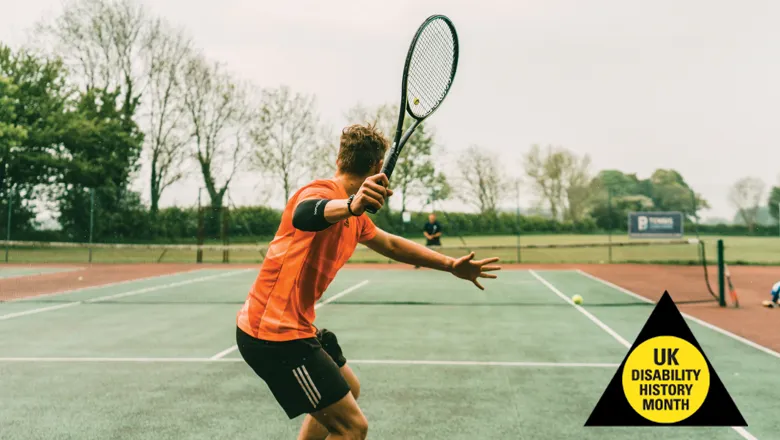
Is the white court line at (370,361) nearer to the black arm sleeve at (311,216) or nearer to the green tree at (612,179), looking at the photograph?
the black arm sleeve at (311,216)

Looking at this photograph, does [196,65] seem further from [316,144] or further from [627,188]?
[627,188]

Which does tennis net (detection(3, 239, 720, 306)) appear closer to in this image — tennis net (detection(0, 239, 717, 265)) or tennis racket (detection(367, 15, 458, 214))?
tennis net (detection(0, 239, 717, 265))

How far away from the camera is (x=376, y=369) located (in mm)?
6250

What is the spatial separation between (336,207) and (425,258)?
1.02 m

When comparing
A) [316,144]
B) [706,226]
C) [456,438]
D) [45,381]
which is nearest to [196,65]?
[316,144]

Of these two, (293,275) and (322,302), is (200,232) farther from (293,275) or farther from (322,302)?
(293,275)

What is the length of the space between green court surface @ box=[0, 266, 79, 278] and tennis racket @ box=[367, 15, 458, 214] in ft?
57.9

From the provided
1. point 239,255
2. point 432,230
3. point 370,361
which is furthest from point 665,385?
point 239,255

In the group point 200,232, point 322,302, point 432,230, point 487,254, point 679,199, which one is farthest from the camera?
point 487,254

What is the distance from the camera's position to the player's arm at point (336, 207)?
2.31m

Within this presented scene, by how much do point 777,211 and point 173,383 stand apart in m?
31.6

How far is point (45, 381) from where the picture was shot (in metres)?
5.80

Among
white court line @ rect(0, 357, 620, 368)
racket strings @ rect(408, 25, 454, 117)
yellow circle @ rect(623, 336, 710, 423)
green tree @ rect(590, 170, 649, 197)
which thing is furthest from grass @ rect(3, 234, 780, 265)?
green tree @ rect(590, 170, 649, 197)

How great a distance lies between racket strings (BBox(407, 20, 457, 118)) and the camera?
140 inches
